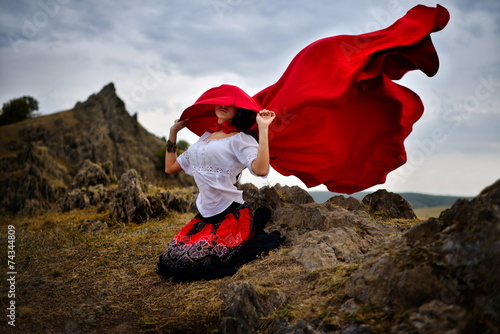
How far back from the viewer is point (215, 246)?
15.4 ft

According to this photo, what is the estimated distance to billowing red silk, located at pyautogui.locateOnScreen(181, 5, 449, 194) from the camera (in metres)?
5.04

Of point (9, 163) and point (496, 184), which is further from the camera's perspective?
point (9, 163)

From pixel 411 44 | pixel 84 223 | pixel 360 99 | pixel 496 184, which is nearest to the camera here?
pixel 496 184

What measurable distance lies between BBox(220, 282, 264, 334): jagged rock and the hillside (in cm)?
1431

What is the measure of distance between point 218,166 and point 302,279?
70.7 inches

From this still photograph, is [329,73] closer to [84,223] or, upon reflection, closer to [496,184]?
[496,184]

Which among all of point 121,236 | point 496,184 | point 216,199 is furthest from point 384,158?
point 121,236

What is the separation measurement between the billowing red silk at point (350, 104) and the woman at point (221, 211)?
0.44 m

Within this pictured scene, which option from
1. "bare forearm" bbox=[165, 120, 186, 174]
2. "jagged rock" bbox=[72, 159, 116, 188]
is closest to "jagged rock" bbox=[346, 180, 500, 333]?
"bare forearm" bbox=[165, 120, 186, 174]

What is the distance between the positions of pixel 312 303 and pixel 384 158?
11.6 feet

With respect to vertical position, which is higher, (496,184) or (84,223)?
(496,184)

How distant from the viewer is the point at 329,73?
510cm

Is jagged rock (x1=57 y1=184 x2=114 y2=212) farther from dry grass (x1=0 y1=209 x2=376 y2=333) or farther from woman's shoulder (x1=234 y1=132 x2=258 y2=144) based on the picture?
woman's shoulder (x1=234 y1=132 x2=258 y2=144)

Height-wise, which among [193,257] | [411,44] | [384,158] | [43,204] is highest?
[411,44]
